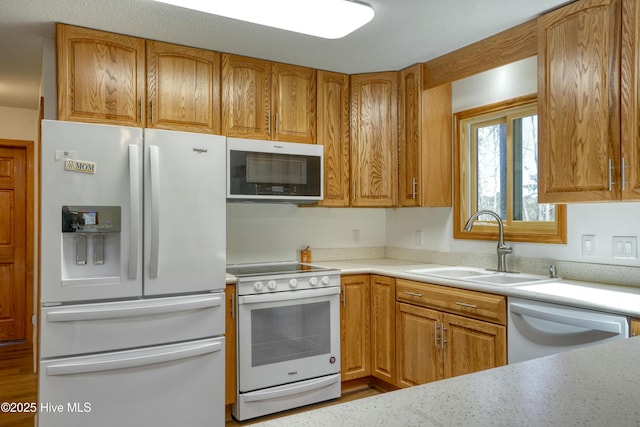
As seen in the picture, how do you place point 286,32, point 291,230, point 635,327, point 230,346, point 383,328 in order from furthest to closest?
1. point 291,230
2. point 383,328
3. point 230,346
4. point 286,32
5. point 635,327

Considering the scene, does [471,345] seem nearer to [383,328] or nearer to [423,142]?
[383,328]

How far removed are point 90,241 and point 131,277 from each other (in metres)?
0.26

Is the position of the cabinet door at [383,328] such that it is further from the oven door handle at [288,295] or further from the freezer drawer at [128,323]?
the freezer drawer at [128,323]

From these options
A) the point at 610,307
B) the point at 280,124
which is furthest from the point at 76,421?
the point at 610,307

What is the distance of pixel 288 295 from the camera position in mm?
2768

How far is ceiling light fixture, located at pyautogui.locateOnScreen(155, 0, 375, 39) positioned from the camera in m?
2.12

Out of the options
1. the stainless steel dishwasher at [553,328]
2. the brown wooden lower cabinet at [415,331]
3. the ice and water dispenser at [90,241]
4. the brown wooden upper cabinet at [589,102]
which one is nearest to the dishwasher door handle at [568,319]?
the stainless steel dishwasher at [553,328]

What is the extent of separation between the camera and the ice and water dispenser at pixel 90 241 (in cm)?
212

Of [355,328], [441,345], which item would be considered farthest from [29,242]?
[441,345]

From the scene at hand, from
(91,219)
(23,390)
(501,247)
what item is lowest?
(23,390)

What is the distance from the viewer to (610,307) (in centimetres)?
175

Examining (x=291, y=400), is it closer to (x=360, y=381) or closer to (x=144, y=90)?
(x=360, y=381)

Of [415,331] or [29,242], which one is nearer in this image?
[415,331]

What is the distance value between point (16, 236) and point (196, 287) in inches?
114
